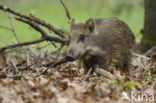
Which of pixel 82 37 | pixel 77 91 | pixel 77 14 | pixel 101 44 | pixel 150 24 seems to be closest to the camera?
pixel 77 91

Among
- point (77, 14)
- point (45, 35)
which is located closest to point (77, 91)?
point (45, 35)

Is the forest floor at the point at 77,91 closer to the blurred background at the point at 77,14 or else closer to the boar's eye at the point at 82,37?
the boar's eye at the point at 82,37

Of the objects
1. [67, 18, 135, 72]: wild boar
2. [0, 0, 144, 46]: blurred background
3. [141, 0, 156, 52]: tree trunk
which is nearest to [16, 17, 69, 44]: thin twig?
[0, 0, 144, 46]: blurred background

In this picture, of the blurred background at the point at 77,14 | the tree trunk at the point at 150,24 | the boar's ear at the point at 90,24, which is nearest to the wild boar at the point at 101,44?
the boar's ear at the point at 90,24

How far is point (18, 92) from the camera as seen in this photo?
14.1 feet

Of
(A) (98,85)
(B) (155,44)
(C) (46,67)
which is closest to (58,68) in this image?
(C) (46,67)

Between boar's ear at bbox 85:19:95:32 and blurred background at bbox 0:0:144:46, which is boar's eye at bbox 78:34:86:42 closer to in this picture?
boar's ear at bbox 85:19:95:32

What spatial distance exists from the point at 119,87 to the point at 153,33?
16.6 feet

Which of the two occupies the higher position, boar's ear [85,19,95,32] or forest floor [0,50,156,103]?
boar's ear [85,19,95,32]

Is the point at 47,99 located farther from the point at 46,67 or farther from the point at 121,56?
the point at 121,56

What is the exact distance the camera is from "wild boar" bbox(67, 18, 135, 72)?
5.95 meters

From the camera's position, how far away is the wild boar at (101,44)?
5949 mm

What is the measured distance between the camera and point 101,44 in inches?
245

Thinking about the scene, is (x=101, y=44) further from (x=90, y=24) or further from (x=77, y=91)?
(x=77, y=91)
